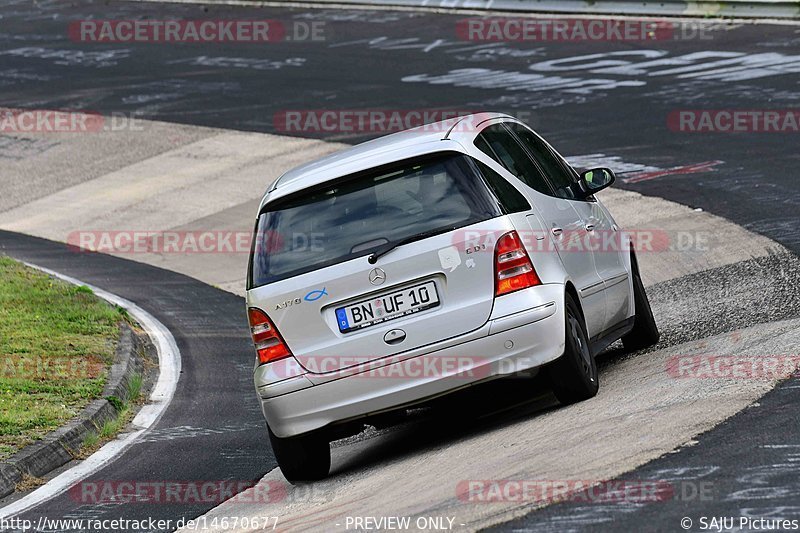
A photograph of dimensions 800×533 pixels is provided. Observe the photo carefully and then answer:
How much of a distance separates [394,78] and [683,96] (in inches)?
236

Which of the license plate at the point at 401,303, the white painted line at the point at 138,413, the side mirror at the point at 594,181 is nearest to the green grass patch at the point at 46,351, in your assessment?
the white painted line at the point at 138,413

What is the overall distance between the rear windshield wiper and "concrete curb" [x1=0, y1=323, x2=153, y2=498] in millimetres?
2788

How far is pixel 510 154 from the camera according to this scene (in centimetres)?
828

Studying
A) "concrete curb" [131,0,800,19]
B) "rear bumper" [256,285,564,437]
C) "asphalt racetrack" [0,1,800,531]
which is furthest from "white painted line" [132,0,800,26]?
"rear bumper" [256,285,564,437]

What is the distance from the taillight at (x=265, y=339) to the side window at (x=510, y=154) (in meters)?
1.53

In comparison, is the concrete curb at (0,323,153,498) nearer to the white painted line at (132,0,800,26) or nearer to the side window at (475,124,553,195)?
the side window at (475,124,553,195)

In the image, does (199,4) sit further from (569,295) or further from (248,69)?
(569,295)

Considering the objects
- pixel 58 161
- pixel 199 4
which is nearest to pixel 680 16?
pixel 58 161

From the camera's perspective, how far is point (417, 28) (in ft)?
91.0

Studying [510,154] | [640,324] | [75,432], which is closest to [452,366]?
[510,154]

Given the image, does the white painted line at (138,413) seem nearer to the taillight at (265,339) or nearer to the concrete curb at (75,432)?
the concrete curb at (75,432)

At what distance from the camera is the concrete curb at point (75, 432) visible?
8578 millimetres

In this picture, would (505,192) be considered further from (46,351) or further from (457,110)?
(457,110)

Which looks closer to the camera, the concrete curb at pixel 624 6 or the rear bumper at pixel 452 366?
the rear bumper at pixel 452 366
